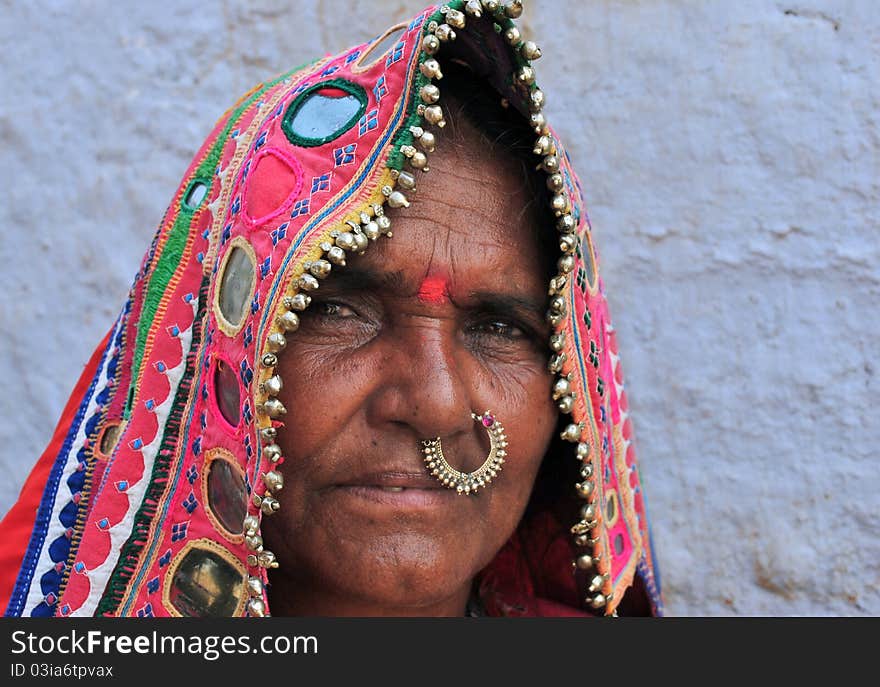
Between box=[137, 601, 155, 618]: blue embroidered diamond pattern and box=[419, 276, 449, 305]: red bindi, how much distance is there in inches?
24.7

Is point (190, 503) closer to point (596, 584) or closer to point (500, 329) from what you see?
point (500, 329)

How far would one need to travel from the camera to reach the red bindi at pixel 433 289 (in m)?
1.48

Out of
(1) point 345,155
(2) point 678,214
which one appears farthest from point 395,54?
(2) point 678,214

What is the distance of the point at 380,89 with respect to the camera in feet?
4.90

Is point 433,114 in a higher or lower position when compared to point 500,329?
higher

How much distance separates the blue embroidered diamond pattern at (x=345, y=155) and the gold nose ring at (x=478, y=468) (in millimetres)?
401

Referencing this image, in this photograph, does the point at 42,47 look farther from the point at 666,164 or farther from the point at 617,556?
the point at 617,556

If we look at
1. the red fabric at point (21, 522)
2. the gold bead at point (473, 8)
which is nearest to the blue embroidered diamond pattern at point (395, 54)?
the gold bead at point (473, 8)

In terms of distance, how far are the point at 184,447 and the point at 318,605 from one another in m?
0.32

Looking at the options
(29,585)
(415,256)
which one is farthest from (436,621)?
(29,585)

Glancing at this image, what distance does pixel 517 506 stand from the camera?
1.63 m

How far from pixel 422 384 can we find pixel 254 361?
0.23 meters

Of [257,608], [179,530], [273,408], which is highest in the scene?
[273,408]

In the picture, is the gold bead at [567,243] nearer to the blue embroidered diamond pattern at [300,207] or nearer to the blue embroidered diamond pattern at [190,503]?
the blue embroidered diamond pattern at [300,207]
